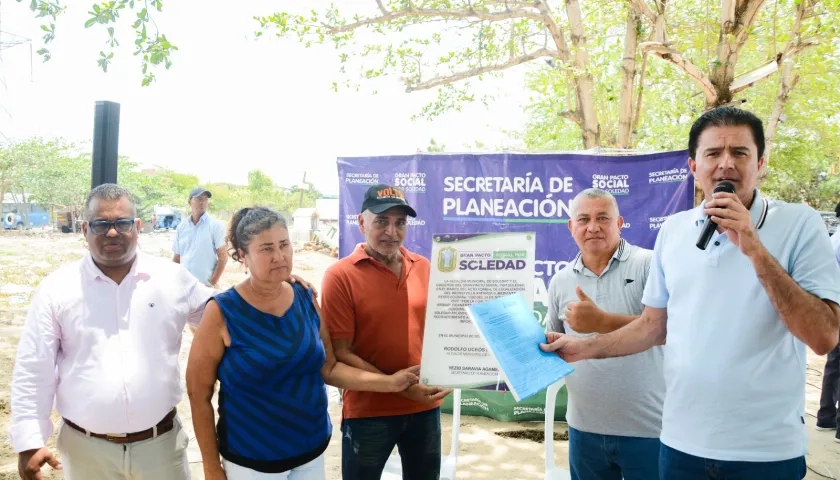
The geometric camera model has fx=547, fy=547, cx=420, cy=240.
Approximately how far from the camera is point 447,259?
2.34 meters

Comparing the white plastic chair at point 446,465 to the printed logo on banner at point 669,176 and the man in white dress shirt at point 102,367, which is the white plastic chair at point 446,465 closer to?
the man in white dress shirt at point 102,367

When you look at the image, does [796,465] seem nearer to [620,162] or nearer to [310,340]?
[310,340]

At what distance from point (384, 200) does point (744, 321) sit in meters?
1.49

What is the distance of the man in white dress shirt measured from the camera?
7.35 ft

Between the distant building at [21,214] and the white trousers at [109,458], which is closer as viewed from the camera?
the white trousers at [109,458]

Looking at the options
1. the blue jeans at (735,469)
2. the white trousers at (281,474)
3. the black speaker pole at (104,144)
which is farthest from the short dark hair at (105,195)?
the blue jeans at (735,469)

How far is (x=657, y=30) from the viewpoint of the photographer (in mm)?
5145

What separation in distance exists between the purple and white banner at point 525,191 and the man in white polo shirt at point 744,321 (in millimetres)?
3054

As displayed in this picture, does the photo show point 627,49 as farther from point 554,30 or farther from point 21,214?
point 21,214

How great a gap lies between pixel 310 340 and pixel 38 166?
12.8 m

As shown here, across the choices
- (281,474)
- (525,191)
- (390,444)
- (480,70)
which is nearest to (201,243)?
(525,191)

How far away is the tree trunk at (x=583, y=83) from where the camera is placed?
740cm

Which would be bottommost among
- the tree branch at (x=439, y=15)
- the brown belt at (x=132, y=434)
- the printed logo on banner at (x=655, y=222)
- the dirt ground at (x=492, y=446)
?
the dirt ground at (x=492, y=446)

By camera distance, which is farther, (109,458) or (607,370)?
(607,370)
